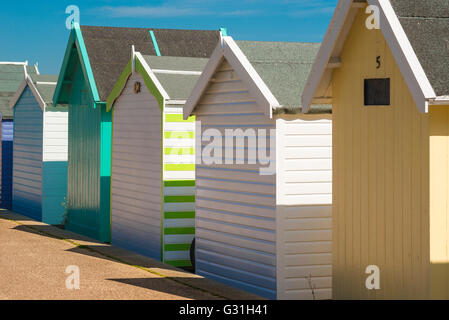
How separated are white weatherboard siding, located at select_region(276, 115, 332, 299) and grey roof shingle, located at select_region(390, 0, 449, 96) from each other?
2.77m

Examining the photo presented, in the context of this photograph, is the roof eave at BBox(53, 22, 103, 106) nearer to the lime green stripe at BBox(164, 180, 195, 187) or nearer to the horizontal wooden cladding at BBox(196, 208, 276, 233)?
the lime green stripe at BBox(164, 180, 195, 187)

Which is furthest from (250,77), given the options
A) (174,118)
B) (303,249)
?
(174,118)

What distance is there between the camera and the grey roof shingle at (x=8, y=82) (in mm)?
23750

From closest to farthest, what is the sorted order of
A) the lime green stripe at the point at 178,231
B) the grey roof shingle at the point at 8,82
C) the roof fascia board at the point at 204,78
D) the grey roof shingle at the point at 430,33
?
the grey roof shingle at the point at 430,33
the roof fascia board at the point at 204,78
the lime green stripe at the point at 178,231
the grey roof shingle at the point at 8,82

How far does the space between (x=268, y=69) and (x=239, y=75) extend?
16.4 inches

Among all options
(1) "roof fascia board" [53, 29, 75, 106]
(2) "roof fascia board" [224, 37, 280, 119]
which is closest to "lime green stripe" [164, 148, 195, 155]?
(2) "roof fascia board" [224, 37, 280, 119]

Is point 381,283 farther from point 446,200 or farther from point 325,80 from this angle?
point 325,80

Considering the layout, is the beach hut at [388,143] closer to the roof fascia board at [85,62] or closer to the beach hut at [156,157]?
the beach hut at [156,157]

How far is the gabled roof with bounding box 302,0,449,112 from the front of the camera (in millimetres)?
7555

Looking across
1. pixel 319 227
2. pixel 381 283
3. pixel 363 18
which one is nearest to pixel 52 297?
pixel 319 227

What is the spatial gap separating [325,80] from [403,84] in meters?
1.37

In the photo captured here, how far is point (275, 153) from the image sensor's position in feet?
34.8

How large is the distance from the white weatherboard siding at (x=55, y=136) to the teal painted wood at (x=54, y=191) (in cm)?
20

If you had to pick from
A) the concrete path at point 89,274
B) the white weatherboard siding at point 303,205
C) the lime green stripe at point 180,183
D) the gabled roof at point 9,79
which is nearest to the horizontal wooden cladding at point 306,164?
the white weatherboard siding at point 303,205
